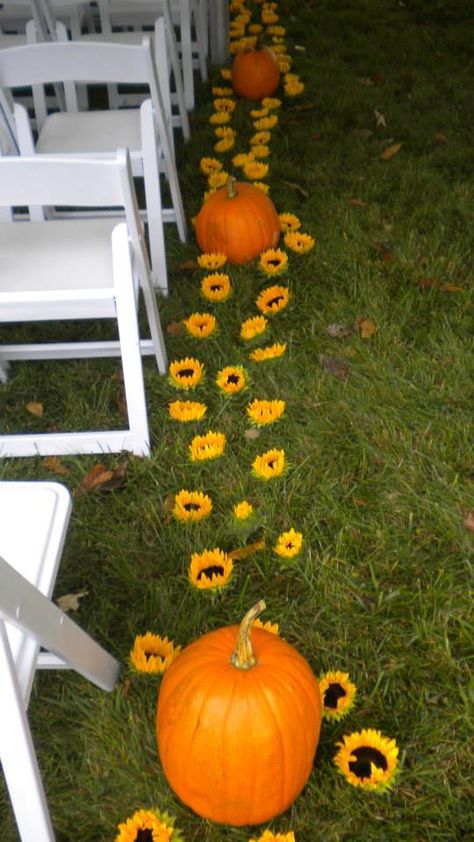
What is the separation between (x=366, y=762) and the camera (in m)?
1.58

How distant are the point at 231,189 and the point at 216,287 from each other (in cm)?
37

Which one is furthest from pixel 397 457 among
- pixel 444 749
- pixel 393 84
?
pixel 393 84

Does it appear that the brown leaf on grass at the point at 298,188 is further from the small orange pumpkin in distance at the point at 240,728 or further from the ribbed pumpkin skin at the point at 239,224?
the small orange pumpkin in distance at the point at 240,728

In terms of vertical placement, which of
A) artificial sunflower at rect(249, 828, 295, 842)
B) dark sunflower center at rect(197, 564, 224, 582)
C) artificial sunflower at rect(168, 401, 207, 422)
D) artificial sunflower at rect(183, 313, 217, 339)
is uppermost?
artificial sunflower at rect(183, 313, 217, 339)

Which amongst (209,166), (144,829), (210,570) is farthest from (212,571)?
(209,166)

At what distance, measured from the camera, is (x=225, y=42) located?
16.2ft

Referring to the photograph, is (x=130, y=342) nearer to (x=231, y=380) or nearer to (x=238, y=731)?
(x=231, y=380)

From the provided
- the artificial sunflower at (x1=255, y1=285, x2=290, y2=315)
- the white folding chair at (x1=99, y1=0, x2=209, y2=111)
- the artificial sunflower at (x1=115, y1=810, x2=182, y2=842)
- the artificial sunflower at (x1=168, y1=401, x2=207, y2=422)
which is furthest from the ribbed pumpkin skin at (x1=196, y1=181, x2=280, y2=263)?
the artificial sunflower at (x1=115, y1=810, x2=182, y2=842)

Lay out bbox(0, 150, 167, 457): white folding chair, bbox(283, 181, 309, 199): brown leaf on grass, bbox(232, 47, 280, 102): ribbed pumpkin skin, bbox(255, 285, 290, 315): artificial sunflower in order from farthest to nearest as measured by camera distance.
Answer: bbox(232, 47, 280, 102): ribbed pumpkin skin → bbox(283, 181, 309, 199): brown leaf on grass → bbox(255, 285, 290, 315): artificial sunflower → bbox(0, 150, 167, 457): white folding chair

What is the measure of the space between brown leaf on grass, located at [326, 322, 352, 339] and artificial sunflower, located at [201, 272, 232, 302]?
1.29 ft

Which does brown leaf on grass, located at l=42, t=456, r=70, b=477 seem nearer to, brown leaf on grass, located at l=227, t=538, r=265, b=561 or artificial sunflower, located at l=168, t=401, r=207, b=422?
artificial sunflower, located at l=168, t=401, r=207, b=422

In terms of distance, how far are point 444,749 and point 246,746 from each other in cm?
45

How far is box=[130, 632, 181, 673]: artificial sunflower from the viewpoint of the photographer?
178cm

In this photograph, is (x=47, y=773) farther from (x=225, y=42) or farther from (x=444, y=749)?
(x=225, y=42)
